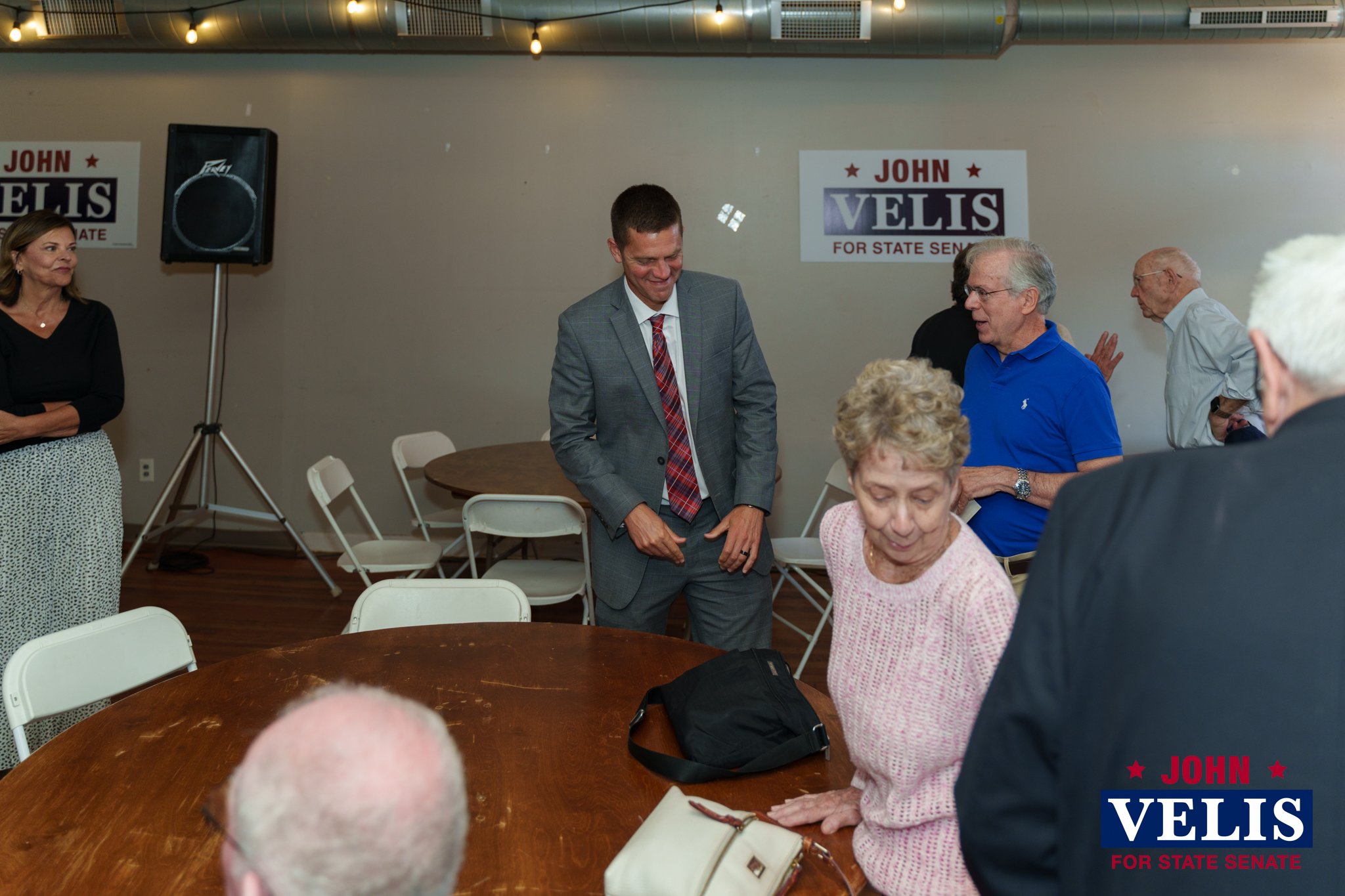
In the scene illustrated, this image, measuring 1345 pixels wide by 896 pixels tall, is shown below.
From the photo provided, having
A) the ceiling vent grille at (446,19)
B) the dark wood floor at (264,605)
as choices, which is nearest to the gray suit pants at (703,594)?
the dark wood floor at (264,605)

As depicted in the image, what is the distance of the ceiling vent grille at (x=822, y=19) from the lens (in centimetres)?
538

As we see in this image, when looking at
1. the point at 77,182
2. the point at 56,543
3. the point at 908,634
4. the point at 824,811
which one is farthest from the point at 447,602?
the point at 77,182

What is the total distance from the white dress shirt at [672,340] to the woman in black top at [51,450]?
1.98 m

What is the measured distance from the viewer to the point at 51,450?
3234 millimetres

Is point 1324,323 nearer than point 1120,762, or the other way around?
point 1324,323

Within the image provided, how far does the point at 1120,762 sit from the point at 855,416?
0.73 metres

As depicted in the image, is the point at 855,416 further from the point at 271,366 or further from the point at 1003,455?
the point at 271,366

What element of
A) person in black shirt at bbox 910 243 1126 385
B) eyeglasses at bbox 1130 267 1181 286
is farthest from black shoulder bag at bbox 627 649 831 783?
eyeglasses at bbox 1130 267 1181 286

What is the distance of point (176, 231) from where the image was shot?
5.28 meters

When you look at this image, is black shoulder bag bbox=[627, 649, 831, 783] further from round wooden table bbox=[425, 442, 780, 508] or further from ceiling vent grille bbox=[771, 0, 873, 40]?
ceiling vent grille bbox=[771, 0, 873, 40]

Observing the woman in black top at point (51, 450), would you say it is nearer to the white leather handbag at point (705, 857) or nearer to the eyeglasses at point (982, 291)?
the white leather handbag at point (705, 857)

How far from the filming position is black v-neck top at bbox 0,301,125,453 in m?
3.18

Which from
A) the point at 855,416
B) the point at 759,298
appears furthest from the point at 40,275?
the point at 759,298

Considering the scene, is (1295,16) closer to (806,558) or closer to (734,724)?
(806,558)
